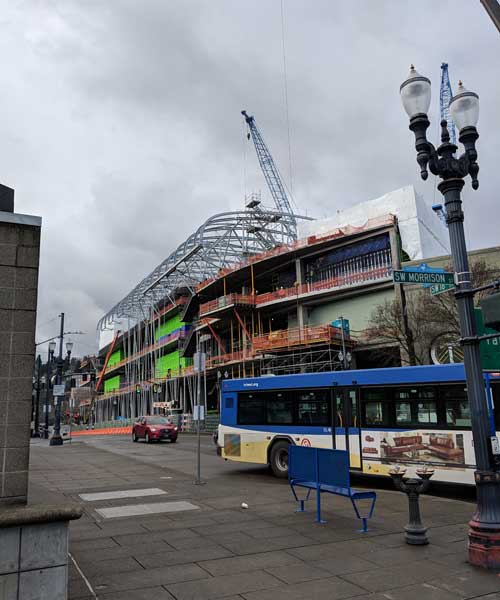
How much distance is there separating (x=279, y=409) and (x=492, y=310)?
10.0 metres

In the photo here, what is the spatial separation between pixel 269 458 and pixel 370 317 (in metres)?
24.8

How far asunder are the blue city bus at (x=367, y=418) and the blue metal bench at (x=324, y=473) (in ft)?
10.6

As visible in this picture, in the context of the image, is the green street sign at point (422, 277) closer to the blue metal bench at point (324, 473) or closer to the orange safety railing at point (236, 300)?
the blue metal bench at point (324, 473)

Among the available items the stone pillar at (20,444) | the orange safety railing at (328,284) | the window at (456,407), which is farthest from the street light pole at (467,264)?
the orange safety railing at (328,284)

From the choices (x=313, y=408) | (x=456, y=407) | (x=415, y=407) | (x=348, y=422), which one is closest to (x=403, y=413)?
(x=415, y=407)

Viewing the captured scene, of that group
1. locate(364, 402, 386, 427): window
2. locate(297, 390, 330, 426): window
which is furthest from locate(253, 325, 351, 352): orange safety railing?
locate(364, 402, 386, 427): window

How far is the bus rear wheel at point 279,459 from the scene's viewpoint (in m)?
14.9

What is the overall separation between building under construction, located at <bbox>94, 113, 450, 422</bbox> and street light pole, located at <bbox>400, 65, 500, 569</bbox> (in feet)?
94.6

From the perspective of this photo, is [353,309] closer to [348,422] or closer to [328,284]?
[328,284]

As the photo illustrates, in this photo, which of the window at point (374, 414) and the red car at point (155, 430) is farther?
the red car at point (155, 430)

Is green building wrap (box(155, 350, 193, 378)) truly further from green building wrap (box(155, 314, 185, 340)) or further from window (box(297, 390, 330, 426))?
window (box(297, 390, 330, 426))

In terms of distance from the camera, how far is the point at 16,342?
493cm

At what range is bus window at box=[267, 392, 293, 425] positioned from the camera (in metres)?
15.1

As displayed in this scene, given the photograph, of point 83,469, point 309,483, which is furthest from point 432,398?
point 83,469
